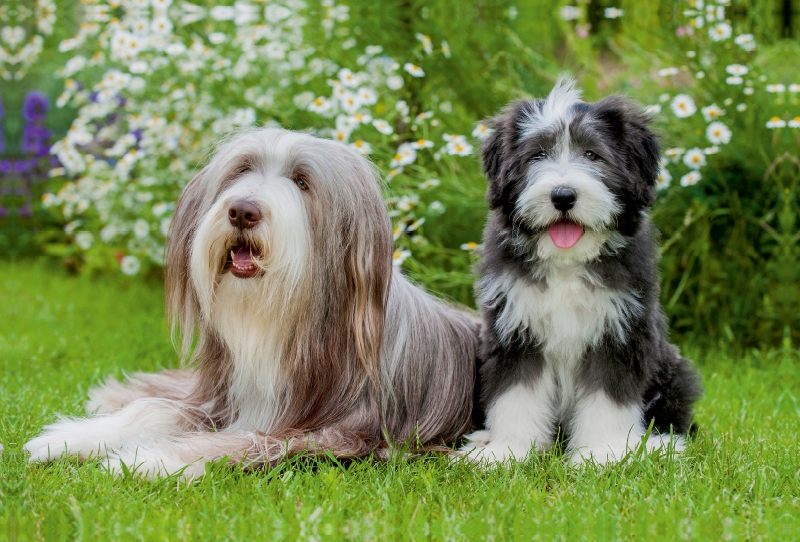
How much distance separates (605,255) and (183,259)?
5.35ft

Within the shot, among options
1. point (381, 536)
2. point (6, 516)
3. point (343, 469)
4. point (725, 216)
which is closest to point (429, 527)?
point (381, 536)

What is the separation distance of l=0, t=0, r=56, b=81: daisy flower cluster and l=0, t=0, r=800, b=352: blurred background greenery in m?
2.30

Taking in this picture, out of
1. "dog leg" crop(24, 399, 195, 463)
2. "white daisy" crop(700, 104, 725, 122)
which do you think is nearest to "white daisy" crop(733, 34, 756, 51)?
"white daisy" crop(700, 104, 725, 122)

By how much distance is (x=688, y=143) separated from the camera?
17.4 ft

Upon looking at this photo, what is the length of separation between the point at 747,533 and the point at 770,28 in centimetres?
437

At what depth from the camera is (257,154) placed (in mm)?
3217

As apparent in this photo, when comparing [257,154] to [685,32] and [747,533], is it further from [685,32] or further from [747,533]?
[685,32]

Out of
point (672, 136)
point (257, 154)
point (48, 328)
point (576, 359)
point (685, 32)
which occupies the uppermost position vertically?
point (685, 32)

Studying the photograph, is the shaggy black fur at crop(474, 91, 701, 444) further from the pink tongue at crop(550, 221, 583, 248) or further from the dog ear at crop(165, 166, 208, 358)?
the dog ear at crop(165, 166, 208, 358)

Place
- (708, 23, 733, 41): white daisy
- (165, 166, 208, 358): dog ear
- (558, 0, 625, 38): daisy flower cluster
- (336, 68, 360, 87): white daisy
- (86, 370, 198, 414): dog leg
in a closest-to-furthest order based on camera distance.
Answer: (165, 166, 208, 358): dog ear → (86, 370, 198, 414): dog leg → (336, 68, 360, 87): white daisy → (708, 23, 733, 41): white daisy → (558, 0, 625, 38): daisy flower cluster

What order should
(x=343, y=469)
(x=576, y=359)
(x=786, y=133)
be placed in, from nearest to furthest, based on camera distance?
1. (x=343, y=469)
2. (x=576, y=359)
3. (x=786, y=133)

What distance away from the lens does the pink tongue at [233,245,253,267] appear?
3076 millimetres

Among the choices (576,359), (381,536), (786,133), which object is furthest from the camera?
(786,133)

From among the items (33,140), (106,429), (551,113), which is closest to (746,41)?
(551,113)
